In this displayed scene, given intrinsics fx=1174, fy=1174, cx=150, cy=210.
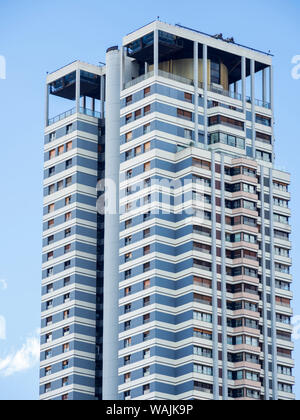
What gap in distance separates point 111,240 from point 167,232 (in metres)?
14.0

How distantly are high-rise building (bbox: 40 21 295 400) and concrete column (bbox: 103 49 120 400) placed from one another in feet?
0.67

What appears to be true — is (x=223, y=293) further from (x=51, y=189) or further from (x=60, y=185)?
(x=51, y=189)

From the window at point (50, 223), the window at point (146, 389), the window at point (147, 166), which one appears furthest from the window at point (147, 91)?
the window at point (146, 389)

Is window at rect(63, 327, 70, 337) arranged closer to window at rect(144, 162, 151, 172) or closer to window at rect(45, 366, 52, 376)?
window at rect(45, 366, 52, 376)

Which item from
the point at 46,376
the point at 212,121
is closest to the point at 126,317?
the point at 46,376

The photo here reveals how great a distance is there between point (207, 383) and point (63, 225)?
131 feet

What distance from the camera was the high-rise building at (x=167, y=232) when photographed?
549 feet

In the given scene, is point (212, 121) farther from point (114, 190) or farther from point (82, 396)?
point (82, 396)

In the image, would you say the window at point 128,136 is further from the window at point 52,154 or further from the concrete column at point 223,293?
the window at point 52,154

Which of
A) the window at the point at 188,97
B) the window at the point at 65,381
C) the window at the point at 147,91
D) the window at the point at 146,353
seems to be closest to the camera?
the window at the point at 146,353

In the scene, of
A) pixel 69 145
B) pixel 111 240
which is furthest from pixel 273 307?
pixel 69 145

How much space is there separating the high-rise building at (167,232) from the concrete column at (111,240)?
8.0 inches

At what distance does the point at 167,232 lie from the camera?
17138 cm

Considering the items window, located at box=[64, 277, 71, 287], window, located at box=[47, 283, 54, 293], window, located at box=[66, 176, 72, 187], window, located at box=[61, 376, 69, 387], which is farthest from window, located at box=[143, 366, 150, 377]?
window, located at box=[66, 176, 72, 187]
